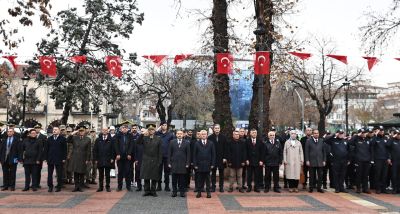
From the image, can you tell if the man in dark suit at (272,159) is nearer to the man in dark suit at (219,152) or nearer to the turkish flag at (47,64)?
the man in dark suit at (219,152)

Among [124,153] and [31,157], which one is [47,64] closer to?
[31,157]

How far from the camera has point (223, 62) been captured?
17.1m

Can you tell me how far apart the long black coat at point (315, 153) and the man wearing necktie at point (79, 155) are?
6.98 m

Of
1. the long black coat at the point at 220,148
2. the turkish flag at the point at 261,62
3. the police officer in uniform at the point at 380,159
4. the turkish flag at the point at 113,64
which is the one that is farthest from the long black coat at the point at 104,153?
the police officer in uniform at the point at 380,159

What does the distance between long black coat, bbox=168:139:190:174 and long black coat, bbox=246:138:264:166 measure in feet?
6.89

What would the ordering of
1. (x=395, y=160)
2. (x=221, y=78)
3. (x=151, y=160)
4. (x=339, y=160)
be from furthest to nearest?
(x=221, y=78), (x=395, y=160), (x=339, y=160), (x=151, y=160)

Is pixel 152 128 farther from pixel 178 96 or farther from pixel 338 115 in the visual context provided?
pixel 338 115

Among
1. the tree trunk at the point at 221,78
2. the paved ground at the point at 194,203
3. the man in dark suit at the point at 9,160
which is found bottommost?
the paved ground at the point at 194,203

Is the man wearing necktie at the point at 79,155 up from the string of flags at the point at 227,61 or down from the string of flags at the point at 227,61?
down

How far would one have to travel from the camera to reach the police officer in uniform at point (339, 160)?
49.8 ft

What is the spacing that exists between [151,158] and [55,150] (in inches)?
123

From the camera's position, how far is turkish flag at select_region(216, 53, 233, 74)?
17016 mm

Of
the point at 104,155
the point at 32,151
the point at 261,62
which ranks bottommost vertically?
the point at 104,155

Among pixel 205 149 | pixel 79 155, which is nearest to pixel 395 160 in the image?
pixel 205 149
